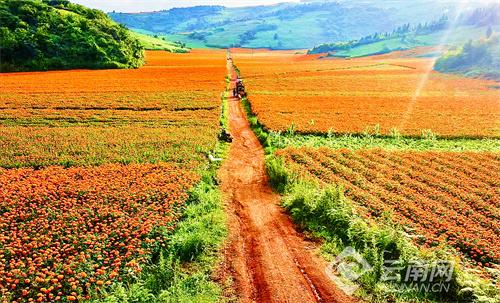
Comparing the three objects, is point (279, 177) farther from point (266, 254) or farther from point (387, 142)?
point (387, 142)

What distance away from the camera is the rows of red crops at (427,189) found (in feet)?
43.5

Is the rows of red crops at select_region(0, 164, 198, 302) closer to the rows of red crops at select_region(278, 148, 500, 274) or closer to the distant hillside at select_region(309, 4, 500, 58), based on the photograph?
the rows of red crops at select_region(278, 148, 500, 274)

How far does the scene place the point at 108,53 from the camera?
79.9m

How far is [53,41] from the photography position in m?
72.8

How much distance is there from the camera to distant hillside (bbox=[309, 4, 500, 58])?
15762cm

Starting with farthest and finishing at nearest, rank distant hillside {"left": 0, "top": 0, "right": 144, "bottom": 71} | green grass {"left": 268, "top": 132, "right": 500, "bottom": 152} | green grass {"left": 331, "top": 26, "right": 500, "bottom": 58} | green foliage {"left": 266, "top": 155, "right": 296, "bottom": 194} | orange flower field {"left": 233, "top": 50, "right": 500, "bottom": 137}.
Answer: green grass {"left": 331, "top": 26, "right": 500, "bottom": 58}
distant hillside {"left": 0, "top": 0, "right": 144, "bottom": 71}
orange flower field {"left": 233, "top": 50, "right": 500, "bottom": 137}
green grass {"left": 268, "top": 132, "right": 500, "bottom": 152}
green foliage {"left": 266, "top": 155, "right": 296, "bottom": 194}

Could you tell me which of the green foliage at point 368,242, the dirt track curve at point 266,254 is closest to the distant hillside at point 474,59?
the green foliage at point 368,242

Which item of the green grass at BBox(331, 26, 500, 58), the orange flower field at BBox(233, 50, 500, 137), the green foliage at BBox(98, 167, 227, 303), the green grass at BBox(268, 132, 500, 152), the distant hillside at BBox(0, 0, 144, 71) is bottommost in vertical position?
the green foliage at BBox(98, 167, 227, 303)

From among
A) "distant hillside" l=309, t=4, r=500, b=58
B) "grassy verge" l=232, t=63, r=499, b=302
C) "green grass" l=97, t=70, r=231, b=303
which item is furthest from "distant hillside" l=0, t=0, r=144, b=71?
"distant hillside" l=309, t=4, r=500, b=58

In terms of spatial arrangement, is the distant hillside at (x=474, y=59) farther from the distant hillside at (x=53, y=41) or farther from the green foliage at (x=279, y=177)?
the green foliage at (x=279, y=177)

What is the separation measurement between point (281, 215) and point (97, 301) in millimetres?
8325

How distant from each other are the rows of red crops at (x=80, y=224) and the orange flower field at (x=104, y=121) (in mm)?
2746

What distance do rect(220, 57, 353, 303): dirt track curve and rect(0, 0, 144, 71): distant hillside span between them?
68.8 m

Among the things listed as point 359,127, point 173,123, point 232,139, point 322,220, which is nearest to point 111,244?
point 322,220
